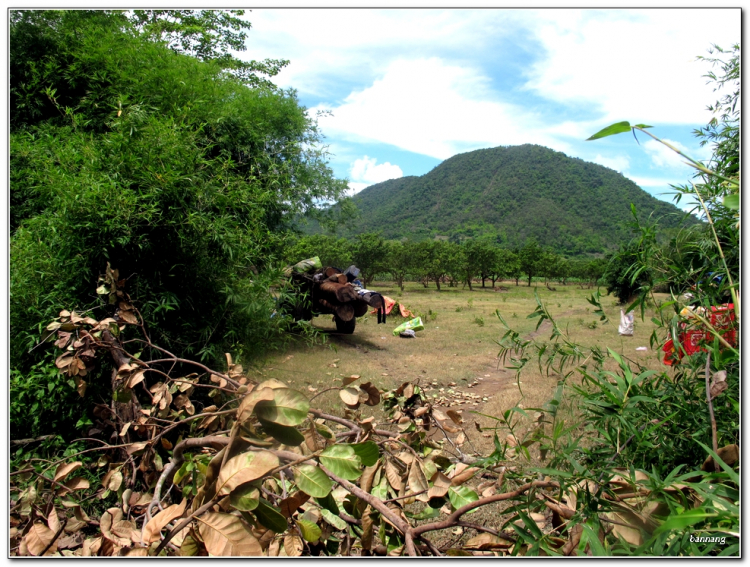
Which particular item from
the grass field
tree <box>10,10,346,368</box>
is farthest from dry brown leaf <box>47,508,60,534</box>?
the grass field

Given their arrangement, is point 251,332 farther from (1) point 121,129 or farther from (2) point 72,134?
(2) point 72,134

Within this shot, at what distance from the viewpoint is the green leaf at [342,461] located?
32.1 inches

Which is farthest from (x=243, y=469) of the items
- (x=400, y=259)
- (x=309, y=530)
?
(x=400, y=259)

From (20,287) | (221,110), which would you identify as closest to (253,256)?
(20,287)

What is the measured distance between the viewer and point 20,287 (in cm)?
274

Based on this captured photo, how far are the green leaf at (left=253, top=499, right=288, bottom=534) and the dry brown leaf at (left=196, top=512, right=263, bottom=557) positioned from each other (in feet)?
0.11

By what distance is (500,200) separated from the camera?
6219cm

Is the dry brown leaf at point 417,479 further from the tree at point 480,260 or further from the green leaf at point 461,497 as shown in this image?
the tree at point 480,260

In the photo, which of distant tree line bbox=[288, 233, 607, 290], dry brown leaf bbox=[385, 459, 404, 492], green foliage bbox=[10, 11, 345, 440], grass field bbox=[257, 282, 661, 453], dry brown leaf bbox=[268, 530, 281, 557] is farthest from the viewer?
distant tree line bbox=[288, 233, 607, 290]

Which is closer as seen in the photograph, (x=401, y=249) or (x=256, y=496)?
(x=256, y=496)

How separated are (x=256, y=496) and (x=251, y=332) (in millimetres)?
3017

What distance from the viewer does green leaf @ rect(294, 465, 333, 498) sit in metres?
0.79

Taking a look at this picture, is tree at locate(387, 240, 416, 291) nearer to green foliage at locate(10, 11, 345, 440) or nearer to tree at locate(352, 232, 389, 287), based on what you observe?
tree at locate(352, 232, 389, 287)

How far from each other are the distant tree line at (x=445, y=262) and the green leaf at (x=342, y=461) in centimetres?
2055
